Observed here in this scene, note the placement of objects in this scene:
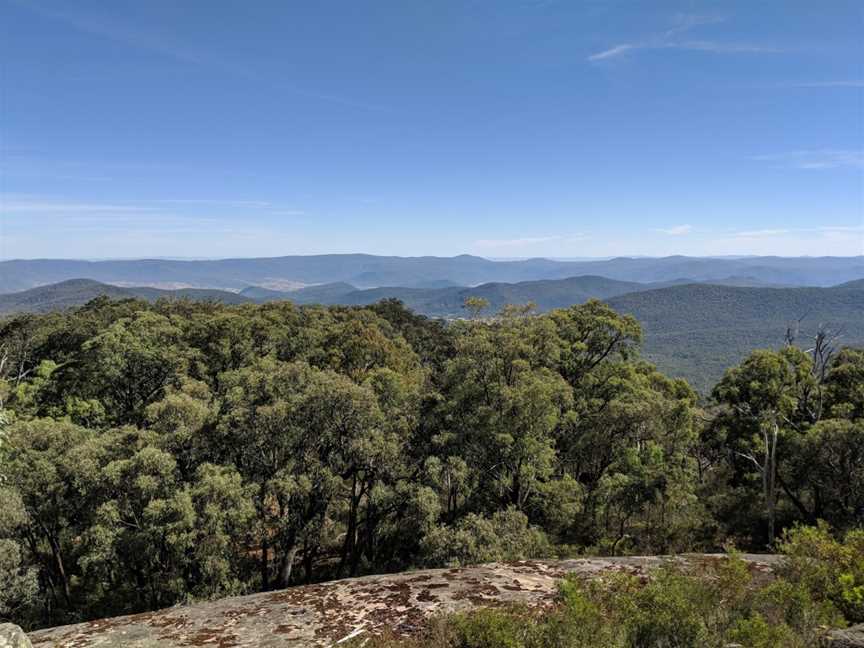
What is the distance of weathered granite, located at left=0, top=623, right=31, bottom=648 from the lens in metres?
6.00

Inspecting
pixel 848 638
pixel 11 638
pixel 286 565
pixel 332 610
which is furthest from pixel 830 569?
pixel 286 565

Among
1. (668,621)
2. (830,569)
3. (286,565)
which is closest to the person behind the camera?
(668,621)

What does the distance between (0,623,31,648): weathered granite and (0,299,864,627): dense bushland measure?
694 centimetres

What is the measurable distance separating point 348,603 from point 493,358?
30.6 feet

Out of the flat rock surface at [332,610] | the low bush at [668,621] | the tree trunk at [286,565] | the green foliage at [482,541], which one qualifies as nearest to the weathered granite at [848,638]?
the low bush at [668,621]

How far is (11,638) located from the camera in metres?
6.11

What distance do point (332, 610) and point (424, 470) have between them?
7.43 meters

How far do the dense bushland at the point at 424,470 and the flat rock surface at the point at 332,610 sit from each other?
4.16m

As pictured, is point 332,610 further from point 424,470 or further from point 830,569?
point 830,569

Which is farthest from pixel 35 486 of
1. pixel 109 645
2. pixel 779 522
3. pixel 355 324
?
pixel 779 522

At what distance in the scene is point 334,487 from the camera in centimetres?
1525

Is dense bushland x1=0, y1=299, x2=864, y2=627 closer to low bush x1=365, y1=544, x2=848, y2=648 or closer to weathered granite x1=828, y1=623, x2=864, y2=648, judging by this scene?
low bush x1=365, y1=544, x2=848, y2=648

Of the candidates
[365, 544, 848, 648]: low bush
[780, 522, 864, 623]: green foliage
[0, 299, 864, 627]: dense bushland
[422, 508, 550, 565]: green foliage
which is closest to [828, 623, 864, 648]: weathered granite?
[365, 544, 848, 648]: low bush

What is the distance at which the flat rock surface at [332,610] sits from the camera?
7805 millimetres
